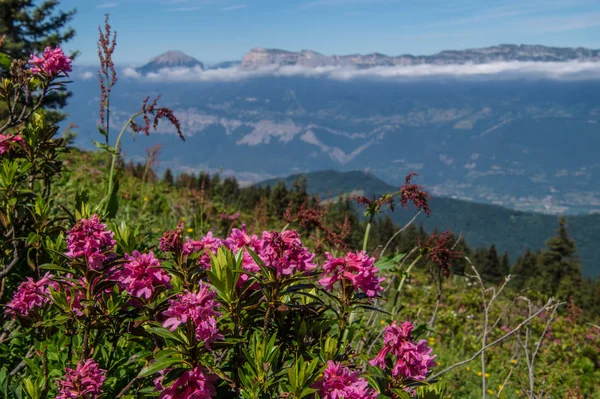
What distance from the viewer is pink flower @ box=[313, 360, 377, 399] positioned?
63.1 inches

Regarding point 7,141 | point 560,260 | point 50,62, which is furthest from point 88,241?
point 560,260

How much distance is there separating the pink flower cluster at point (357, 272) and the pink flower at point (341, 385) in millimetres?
302

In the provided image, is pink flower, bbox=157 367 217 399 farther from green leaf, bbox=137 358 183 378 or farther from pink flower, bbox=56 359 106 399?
pink flower, bbox=56 359 106 399

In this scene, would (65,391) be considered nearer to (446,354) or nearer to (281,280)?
(281,280)

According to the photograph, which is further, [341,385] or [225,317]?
[225,317]

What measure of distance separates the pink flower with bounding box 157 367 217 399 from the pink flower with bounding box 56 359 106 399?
312 mm

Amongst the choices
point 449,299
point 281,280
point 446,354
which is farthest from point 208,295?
point 449,299

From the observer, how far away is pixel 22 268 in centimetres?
300

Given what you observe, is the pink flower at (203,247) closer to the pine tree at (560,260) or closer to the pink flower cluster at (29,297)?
the pink flower cluster at (29,297)

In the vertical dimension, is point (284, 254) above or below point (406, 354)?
above

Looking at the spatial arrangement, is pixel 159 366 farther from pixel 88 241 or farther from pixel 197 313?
pixel 88 241

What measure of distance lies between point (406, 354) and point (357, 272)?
0.35m

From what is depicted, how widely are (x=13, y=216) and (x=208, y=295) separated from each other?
1712mm

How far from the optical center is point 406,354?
1.76 m
